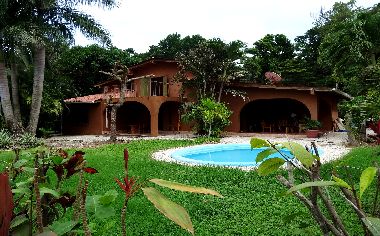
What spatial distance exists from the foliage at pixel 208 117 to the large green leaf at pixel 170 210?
693 inches

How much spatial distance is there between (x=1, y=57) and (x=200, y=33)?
1429 inches

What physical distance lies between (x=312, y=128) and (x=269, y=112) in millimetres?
5901

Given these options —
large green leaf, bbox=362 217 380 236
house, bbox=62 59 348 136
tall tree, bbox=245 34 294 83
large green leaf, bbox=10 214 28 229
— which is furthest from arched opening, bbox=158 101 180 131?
large green leaf, bbox=362 217 380 236

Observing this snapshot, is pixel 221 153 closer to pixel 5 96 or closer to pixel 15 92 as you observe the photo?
pixel 5 96

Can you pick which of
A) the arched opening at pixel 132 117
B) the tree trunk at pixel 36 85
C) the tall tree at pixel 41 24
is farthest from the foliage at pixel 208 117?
the tree trunk at pixel 36 85

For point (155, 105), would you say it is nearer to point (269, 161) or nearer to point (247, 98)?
point (247, 98)

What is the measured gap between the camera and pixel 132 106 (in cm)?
2458

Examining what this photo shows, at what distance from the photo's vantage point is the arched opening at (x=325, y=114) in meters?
22.6

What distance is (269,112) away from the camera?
24.5m

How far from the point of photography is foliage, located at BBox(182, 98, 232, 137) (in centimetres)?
1852

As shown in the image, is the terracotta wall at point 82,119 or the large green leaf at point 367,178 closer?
the large green leaf at point 367,178

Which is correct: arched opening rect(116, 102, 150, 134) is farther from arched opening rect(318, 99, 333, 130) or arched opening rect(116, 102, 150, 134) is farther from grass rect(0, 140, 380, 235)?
grass rect(0, 140, 380, 235)

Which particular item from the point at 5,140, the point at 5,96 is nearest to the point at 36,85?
the point at 5,96

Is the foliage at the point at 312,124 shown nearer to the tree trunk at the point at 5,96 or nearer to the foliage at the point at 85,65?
the tree trunk at the point at 5,96
